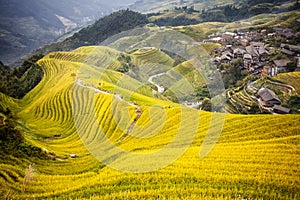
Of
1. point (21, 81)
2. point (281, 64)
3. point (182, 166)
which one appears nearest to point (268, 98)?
point (281, 64)

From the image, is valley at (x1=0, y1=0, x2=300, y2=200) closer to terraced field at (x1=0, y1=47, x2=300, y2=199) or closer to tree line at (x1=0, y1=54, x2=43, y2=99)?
terraced field at (x1=0, y1=47, x2=300, y2=199)

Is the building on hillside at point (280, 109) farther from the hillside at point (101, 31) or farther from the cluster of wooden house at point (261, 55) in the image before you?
the hillside at point (101, 31)

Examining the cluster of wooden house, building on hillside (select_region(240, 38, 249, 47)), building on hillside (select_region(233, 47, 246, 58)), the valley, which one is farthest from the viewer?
building on hillside (select_region(240, 38, 249, 47))

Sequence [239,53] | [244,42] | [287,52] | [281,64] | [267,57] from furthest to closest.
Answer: [244,42] → [239,53] → [267,57] → [287,52] → [281,64]

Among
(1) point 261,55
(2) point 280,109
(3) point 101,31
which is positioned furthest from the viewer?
(3) point 101,31

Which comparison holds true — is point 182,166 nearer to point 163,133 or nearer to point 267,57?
point 163,133

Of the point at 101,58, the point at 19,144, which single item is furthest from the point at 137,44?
the point at 19,144

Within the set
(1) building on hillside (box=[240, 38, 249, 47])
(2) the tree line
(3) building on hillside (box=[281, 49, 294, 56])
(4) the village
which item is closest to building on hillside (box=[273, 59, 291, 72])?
(4) the village
